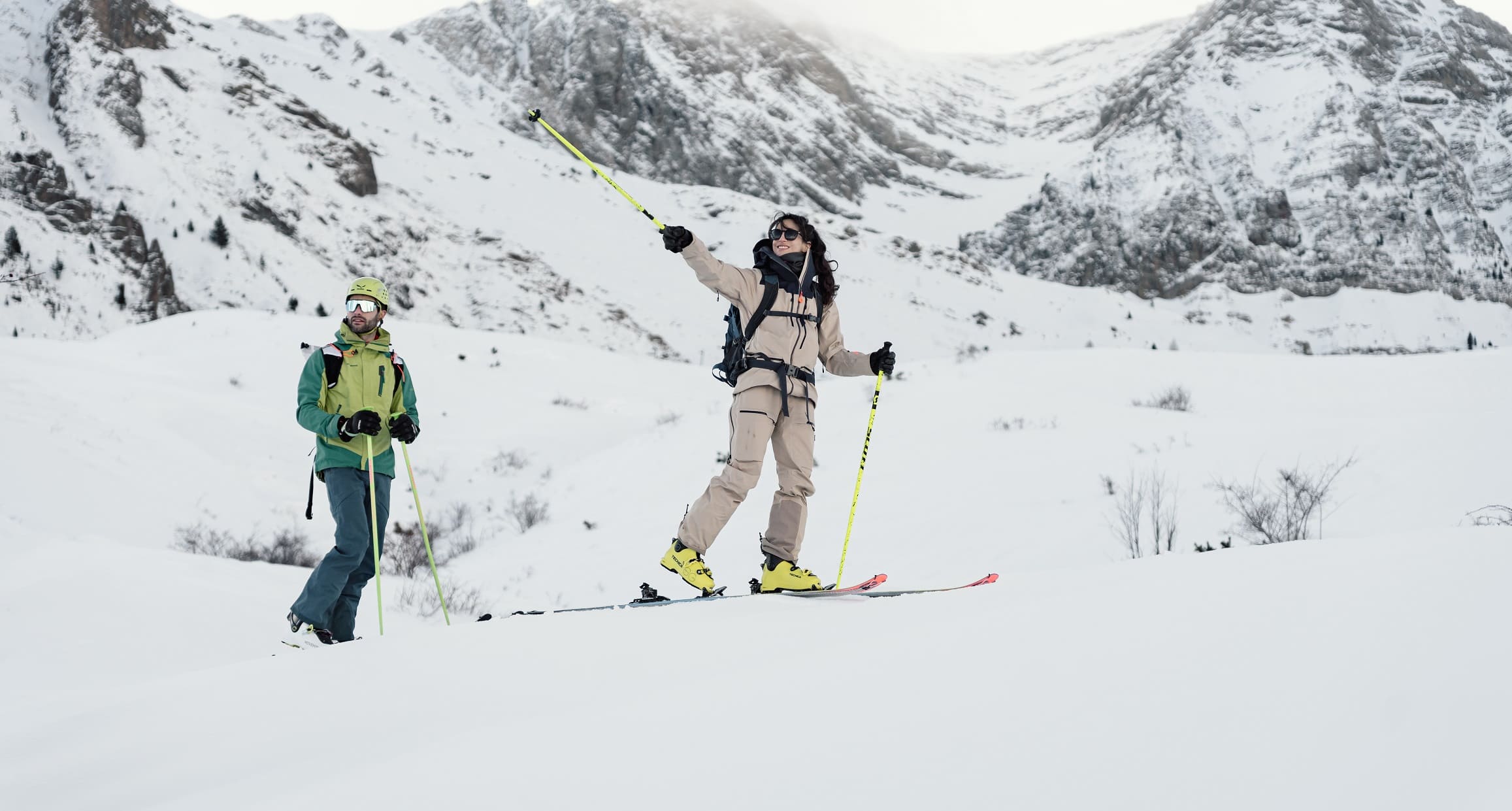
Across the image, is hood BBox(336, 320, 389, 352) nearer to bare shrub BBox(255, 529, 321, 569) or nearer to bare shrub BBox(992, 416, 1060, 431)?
bare shrub BBox(255, 529, 321, 569)

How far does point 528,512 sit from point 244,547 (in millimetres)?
3066

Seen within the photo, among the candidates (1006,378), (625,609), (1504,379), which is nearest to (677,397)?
(1006,378)

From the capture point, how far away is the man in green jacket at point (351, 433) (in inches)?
172

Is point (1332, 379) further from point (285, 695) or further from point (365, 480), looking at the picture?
point (285, 695)

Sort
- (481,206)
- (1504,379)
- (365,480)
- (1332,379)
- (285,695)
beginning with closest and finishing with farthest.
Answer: (285,695), (365,480), (1504,379), (1332,379), (481,206)

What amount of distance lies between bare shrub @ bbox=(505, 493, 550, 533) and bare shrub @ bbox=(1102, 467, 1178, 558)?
6628 mm

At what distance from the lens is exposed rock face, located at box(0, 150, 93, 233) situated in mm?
23812

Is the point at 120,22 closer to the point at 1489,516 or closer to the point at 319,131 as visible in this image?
the point at 319,131

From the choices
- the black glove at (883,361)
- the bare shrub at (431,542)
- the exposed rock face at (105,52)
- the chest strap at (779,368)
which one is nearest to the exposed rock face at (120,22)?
the exposed rock face at (105,52)

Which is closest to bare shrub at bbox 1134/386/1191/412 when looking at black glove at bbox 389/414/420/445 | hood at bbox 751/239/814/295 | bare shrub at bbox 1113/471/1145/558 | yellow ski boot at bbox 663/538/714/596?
bare shrub at bbox 1113/471/1145/558

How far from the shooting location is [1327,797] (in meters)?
1.69

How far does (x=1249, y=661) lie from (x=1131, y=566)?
4.45 feet

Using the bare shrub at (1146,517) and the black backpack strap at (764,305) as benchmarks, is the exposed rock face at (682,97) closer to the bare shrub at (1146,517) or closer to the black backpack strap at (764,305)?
the bare shrub at (1146,517)

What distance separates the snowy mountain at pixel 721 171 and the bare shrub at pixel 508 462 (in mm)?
11855
